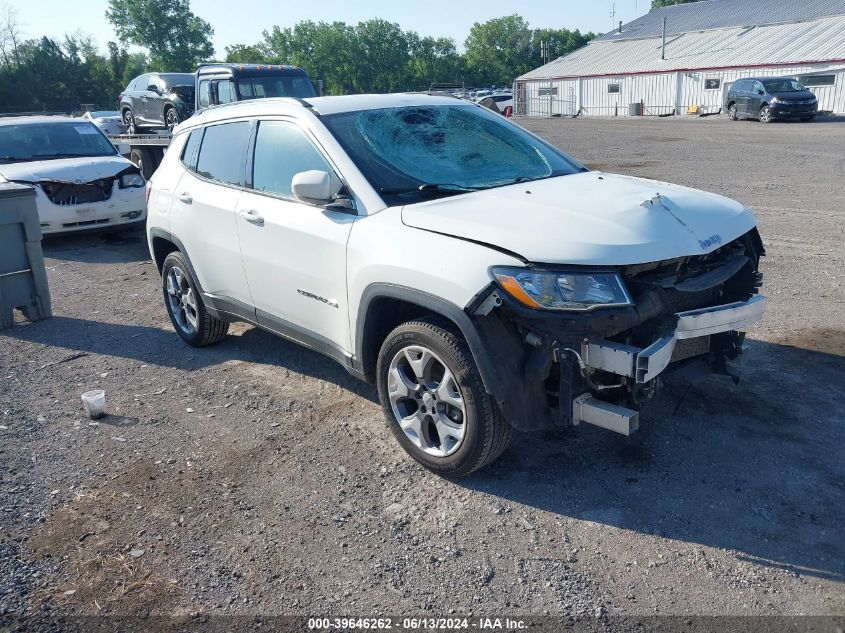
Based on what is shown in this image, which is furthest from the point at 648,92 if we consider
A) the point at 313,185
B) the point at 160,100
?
the point at 313,185

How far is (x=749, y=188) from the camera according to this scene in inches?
490

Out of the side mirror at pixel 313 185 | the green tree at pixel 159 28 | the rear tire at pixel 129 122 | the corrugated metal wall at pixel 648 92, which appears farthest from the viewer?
the green tree at pixel 159 28

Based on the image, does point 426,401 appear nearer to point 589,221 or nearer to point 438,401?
point 438,401

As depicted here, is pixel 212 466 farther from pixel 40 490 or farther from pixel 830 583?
pixel 830 583

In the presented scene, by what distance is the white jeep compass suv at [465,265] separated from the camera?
11.2 ft

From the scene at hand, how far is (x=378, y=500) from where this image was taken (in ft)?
12.4

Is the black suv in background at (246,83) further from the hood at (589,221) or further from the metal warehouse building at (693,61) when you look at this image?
the metal warehouse building at (693,61)

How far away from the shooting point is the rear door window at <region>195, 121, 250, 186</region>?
16.8ft

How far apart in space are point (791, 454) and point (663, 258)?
4.65ft

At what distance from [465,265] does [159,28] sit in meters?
107

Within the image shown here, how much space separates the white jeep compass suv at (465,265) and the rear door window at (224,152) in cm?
2

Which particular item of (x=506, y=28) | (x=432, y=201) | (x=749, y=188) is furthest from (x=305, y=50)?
(x=432, y=201)

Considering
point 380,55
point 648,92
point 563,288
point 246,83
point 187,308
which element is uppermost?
point 380,55

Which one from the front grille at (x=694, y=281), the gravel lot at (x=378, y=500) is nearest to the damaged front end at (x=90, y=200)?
the gravel lot at (x=378, y=500)
